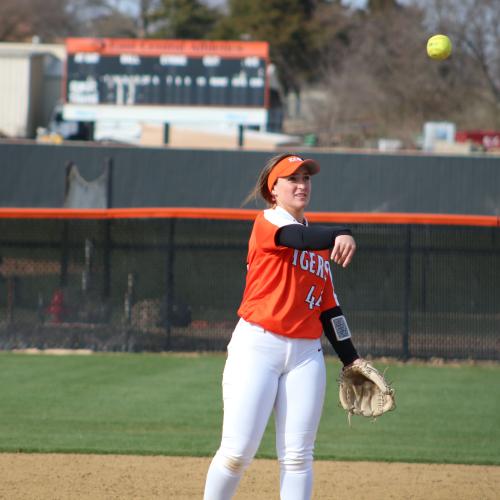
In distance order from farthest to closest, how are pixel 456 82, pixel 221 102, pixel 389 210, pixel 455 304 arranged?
pixel 456 82 → pixel 221 102 → pixel 389 210 → pixel 455 304

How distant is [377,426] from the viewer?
7609 millimetres

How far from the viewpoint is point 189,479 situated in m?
5.96

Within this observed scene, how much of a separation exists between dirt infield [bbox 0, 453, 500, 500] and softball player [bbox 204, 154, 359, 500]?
61.4 inches

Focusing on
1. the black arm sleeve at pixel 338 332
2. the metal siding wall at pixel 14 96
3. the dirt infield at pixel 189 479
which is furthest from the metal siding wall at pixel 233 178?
the metal siding wall at pixel 14 96

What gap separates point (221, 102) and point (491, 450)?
673 inches

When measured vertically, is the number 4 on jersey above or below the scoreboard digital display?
below

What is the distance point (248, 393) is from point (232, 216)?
252 inches

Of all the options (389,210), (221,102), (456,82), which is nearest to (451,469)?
(389,210)

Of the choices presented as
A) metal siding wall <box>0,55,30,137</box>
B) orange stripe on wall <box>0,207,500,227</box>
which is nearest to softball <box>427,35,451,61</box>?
orange stripe on wall <box>0,207,500,227</box>

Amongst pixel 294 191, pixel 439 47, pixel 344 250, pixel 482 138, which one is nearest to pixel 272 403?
pixel 344 250

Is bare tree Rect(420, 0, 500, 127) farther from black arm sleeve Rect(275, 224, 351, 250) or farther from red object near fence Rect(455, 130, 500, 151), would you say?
black arm sleeve Rect(275, 224, 351, 250)

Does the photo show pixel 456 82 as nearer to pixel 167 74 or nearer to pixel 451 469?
pixel 167 74

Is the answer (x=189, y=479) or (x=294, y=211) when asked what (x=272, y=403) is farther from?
(x=189, y=479)

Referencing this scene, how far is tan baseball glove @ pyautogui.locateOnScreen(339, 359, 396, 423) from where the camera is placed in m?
4.40
